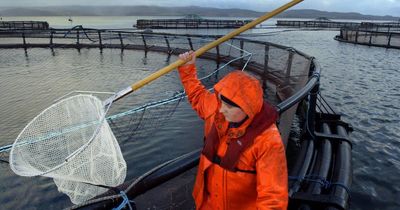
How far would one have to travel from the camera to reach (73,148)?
422cm

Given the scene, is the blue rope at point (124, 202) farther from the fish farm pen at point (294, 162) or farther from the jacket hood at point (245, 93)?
the jacket hood at point (245, 93)

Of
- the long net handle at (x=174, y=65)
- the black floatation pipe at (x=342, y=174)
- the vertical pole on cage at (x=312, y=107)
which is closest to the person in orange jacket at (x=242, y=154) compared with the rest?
the long net handle at (x=174, y=65)

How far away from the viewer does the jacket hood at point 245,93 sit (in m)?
2.43

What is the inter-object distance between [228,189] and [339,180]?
2.70 m

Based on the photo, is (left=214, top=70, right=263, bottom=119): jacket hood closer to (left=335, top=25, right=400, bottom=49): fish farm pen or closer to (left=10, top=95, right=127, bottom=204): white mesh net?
(left=10, top=95, right=127, bottom=204): white mesh net

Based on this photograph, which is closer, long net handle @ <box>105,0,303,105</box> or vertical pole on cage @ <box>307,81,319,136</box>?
long net handle @ <box>105,0,303,105</box>

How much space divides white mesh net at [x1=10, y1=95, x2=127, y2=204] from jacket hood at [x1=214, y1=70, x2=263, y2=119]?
145 centimetres

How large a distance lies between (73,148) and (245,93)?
2697 mm

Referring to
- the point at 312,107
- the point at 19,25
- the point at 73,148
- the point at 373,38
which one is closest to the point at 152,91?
the point at 312,107

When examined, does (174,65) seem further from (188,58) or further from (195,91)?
(195,91)

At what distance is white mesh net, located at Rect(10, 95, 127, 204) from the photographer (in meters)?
3.25

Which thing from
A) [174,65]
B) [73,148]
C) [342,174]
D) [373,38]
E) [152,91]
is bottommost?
[152,91]

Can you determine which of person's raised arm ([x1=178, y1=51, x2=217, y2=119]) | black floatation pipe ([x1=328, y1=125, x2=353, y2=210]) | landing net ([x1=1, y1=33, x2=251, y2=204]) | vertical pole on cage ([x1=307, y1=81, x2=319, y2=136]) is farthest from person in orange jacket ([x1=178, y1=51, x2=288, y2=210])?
vertical pole on cage ([x1=307, y1=81, x2=319, y2=136])

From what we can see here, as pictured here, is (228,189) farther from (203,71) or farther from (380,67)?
(380,67)
